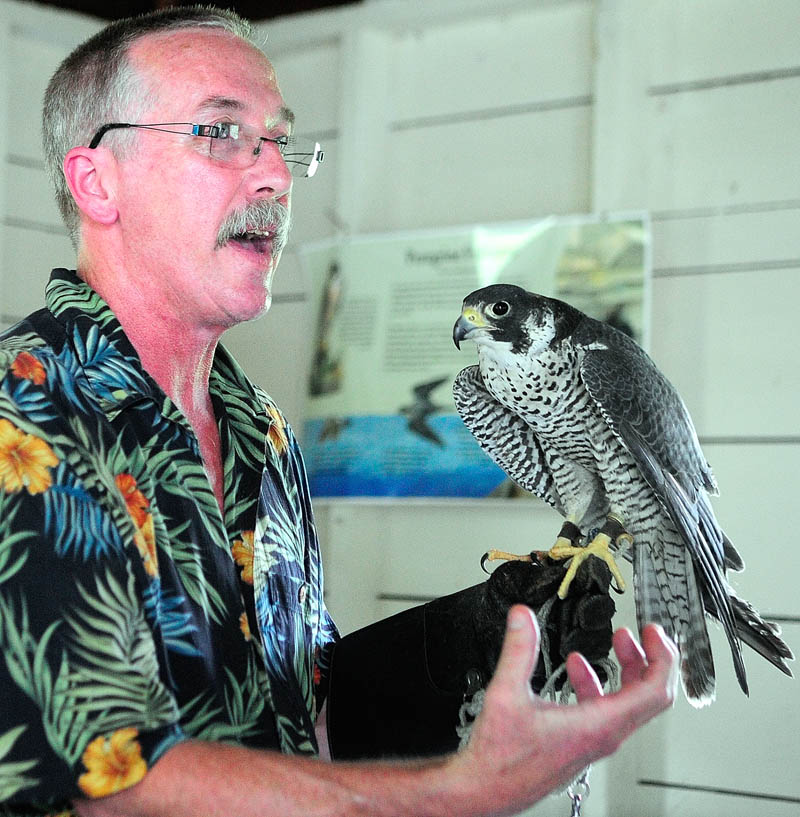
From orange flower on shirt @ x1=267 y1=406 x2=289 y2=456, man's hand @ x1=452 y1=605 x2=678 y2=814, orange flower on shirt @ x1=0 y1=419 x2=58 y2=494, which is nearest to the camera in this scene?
man's hand @ x1=452 y1=605 x2=678 y2=814

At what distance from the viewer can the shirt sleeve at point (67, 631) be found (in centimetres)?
88

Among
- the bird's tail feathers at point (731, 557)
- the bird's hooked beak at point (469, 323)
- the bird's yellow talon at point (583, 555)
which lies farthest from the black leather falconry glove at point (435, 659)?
the bird's hooked beak at point (469, 323)

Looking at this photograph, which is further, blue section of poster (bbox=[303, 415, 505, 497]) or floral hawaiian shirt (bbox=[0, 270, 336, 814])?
blue section of poster (bbox=[303, 415, 505, 497])

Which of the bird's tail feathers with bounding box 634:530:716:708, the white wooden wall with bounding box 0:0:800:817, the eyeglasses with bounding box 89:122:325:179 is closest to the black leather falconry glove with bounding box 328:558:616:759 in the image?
the bird's tail feathers with bounding box 634:530:716:708

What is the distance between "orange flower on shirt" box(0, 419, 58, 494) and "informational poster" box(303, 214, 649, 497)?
5.17ft

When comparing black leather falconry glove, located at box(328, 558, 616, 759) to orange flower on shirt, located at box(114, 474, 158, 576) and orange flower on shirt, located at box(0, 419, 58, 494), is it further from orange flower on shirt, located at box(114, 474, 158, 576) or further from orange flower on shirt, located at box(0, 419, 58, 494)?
orange flower on shirt, located at box(0, 419, 58, 494)

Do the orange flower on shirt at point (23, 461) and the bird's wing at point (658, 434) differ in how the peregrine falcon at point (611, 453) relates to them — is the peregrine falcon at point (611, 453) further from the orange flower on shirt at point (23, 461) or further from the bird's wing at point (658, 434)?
the orange flower on shirt at point (23, 461)

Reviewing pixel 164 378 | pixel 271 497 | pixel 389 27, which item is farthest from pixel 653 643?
pixel 389 27

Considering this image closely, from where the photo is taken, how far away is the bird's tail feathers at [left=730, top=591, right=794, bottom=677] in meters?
1.24

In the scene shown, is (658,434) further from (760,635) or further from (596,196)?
(596,196)

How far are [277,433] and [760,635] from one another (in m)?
0.66

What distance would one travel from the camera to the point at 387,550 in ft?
9.07

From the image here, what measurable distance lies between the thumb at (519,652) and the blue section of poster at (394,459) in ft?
5.54

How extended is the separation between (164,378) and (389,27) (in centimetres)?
186
